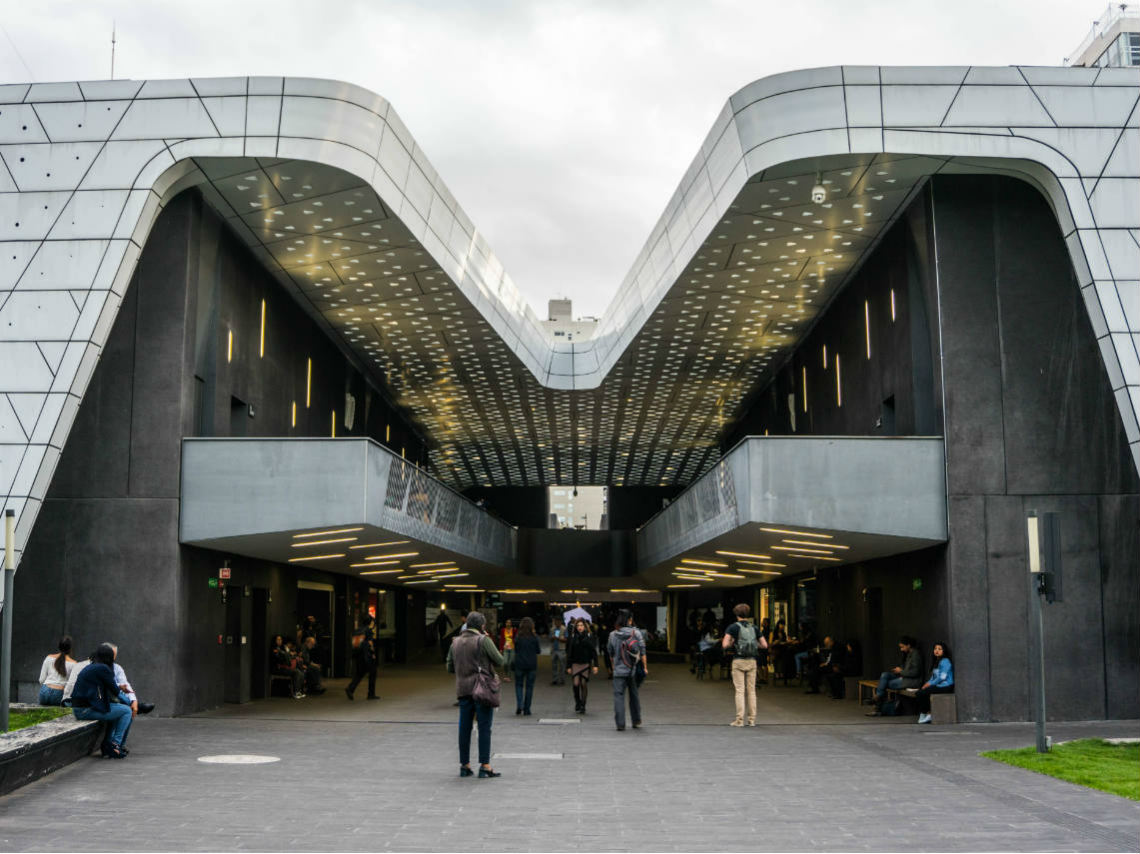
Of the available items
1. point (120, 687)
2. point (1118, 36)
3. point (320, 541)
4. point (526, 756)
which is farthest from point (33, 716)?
point (1118, 36)

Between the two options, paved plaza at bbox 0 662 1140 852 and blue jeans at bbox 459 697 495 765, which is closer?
paved plaza at bbox 0 662 1140 852

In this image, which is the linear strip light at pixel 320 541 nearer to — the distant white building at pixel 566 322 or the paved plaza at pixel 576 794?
the paved plaza at pixel 576 794

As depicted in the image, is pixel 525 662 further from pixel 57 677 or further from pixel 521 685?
pixel 57 677

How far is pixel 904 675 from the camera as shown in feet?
56.2

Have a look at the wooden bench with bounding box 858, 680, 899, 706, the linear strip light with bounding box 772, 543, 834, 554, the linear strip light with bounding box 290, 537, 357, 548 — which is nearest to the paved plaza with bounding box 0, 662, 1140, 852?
the wooden bench with bounding box 858, 680, 899, 706

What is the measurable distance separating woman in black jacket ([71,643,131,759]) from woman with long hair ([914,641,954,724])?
1033cm

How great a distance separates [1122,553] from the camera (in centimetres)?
1642

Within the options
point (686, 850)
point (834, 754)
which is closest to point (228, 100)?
point (834, 754)

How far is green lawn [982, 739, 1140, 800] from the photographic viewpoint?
31.8 feet

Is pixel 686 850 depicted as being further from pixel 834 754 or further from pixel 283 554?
pixel 283 554

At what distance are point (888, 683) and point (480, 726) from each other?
9.08m

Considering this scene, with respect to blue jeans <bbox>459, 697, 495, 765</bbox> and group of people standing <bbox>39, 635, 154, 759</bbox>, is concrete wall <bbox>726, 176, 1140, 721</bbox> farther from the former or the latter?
group of people standing <bbox>39, 635, 154, 759</bbox>

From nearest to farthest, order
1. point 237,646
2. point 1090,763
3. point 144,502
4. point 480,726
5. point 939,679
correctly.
Answer: point 480,726 < point 1090,763 < point 939,679 < point 144,502 < point 237,646

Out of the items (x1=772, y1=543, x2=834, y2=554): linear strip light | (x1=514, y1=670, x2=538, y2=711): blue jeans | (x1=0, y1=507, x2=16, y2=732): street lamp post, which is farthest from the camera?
(x1=772, y1=543, x2=834, y2=554): linear strip light
